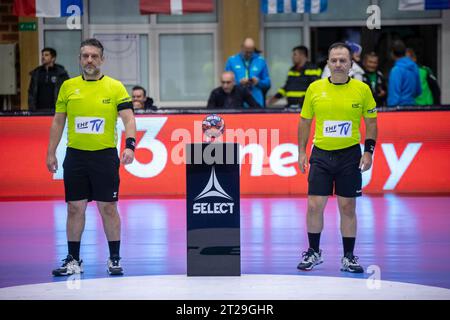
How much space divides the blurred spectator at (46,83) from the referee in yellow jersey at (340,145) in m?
8.25

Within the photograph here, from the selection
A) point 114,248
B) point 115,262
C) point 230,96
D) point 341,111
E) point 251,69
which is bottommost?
point 115,262

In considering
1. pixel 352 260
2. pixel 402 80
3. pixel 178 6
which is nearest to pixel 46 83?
pixel 178 6

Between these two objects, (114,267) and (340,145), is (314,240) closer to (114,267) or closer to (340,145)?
(340,145)

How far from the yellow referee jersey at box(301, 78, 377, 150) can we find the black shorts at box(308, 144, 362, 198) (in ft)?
0.24

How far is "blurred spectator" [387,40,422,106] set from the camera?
50.5 feet

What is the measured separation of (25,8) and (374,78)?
21.9ft

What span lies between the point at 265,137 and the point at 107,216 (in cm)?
634

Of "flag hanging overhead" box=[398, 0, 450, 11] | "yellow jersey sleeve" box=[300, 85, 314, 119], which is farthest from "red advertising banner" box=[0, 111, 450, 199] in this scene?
"yellow jersey sleeve" box=[300, 85, 314, 119]

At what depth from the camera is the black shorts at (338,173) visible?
344 inches

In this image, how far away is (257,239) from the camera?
35.3 ft

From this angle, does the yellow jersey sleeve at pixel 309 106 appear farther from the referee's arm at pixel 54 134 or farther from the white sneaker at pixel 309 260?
the referee's arm at pixel 54 134

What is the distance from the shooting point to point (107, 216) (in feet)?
28.3
